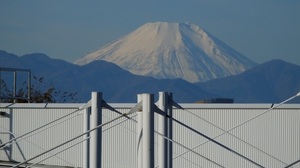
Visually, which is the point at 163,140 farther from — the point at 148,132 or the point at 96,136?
the point at 148,132

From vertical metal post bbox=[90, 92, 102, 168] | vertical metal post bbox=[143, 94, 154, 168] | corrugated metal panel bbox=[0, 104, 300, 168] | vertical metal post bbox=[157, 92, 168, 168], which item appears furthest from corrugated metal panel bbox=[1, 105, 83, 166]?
vertical metal post bbox=[143, 94, 154, 168]

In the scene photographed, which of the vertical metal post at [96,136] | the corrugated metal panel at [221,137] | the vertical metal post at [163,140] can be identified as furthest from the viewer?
the corrugated metal panel at [221,137]

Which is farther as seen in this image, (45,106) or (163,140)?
(45,106)

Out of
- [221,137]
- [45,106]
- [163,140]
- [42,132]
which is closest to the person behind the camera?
[163,140]

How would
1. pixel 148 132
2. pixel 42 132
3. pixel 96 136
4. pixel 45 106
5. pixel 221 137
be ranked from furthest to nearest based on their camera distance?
pixel 45 106 → pixel 42 132 → pixel 221 137 → pixel 96 136 → pixel 148 132

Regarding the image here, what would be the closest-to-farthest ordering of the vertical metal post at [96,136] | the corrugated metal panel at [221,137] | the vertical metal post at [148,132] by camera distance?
the vertical metal post at [148,132] → the vertical metal post at [96,136] → the corrugated metal panel at [221,137]

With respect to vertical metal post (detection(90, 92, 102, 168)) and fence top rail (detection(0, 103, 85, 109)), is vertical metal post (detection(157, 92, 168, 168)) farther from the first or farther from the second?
fence top rail (detection(0, 103, 85, 109))

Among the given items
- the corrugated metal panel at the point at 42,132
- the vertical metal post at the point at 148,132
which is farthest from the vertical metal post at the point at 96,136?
the corrugated metal panel at the point at 42,132

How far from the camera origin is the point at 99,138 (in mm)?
18828

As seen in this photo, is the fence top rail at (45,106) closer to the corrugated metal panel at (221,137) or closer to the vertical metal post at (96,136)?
the corrugated metal panel at (221,137)

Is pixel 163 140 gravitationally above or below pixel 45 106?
below

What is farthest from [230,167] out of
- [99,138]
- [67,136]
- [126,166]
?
[99,138]

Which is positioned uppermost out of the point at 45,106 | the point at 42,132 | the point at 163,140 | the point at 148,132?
the point at 45,106

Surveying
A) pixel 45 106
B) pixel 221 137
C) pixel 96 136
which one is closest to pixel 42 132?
pixel 45 106
